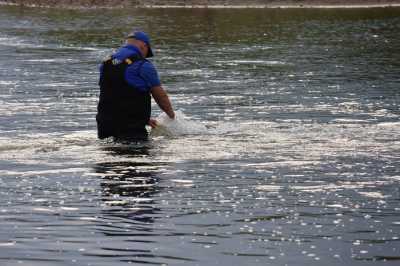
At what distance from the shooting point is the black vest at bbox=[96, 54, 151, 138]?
45.5 ft

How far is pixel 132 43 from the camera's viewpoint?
13852 millimetres

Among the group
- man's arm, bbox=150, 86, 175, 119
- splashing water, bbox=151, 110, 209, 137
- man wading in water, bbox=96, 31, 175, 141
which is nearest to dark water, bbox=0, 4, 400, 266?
splashing water, bbox=151, 110, 209, 137

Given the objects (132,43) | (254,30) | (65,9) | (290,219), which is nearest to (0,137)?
(132,43)

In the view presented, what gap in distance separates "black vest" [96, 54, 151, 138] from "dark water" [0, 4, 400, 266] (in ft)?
0.90

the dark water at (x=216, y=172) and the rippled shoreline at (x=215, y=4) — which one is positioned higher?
the dark water at (x=216, y=172)

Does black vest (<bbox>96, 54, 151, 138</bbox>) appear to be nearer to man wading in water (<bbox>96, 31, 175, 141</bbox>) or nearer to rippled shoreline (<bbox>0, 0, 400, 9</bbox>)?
man wading in water (<bbox>96, 31, 175, 141</bbox>)

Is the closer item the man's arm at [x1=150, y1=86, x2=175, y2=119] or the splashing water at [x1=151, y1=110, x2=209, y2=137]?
the man's arm at [x1=150, y1=86, x2=175, y2=119]

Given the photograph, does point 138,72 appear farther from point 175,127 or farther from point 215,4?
point 215,4

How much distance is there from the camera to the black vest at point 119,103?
13.9 meters

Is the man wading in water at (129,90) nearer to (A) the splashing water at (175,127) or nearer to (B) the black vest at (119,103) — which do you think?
(B) the black vest at (119,103)

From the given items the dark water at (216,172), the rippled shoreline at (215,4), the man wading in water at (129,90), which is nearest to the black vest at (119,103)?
the man wading in water at (129,90)

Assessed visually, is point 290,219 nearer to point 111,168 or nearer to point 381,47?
point 111,168

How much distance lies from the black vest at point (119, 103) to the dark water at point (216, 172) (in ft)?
0.90

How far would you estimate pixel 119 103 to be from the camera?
14055 mm
